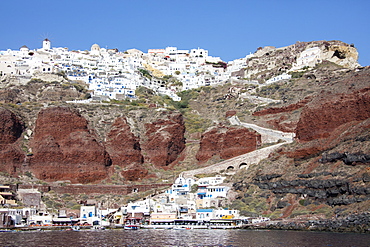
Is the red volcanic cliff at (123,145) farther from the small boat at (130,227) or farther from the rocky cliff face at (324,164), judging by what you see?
the small boat at (130,227)

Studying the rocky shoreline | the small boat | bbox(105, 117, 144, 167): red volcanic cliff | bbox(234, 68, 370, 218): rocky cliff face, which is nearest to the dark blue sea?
the rocky shoreline

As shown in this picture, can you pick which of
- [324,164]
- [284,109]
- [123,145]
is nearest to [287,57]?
[284,109]

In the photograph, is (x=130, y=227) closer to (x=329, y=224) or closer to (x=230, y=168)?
(x=230, y=168)

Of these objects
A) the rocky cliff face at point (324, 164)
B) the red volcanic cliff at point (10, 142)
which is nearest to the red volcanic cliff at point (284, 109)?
the rocky cliff face at point (324, 164)

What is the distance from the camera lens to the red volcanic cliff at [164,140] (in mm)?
95562

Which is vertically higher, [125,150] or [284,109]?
[284,109]

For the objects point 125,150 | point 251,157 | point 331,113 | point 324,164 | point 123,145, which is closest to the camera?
point 324,164

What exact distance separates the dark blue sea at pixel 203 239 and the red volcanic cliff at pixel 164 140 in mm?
31140

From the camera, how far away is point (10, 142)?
91.4m

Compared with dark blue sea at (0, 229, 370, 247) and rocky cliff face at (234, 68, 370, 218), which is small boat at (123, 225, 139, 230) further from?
rocky cliff face at (234, 68, 370, 218)

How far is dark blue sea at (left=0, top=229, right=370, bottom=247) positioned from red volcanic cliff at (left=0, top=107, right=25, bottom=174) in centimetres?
2528

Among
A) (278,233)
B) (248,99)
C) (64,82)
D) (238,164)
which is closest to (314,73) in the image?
(248,99)

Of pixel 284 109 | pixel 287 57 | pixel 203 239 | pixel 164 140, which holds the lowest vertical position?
pixel 203 239

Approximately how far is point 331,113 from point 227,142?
55.7 feet
